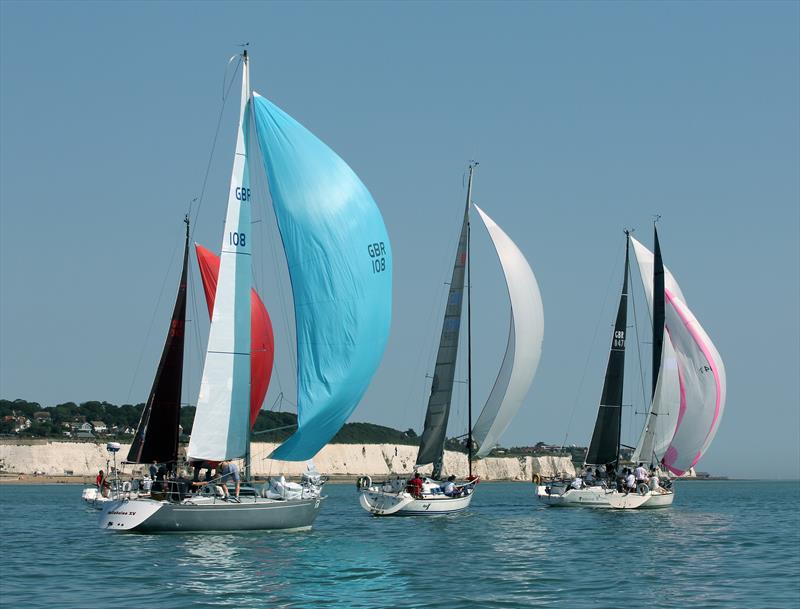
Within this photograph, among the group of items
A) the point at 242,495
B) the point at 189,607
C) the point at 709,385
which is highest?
the point at 709,385

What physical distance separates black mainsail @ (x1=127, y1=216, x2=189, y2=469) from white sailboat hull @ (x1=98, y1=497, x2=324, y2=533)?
13.7 feet

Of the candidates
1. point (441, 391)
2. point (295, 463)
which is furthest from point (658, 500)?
point (295, 463)

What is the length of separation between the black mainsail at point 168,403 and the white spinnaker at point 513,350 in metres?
13.6

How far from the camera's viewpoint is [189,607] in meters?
21.7

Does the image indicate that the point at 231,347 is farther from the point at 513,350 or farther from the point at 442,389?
the point at 513,350


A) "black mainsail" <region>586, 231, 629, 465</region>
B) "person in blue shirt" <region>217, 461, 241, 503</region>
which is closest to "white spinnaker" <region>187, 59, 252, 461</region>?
"person in blue shirt" <region>217, 461, 241, 503</region>

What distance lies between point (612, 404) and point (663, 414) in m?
2.50

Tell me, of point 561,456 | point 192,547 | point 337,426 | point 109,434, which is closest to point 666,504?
point 337,426

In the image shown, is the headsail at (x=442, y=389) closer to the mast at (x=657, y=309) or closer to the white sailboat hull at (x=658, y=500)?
the white sailboat hull at (x=658, y=500)

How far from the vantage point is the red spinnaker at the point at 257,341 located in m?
39.1

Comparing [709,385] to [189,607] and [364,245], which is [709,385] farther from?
[189,607]

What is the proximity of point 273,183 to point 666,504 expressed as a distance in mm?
28838

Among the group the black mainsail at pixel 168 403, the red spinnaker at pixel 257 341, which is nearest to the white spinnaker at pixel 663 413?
the red spinnaker at pixel 257 341

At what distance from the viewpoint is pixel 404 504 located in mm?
45156
